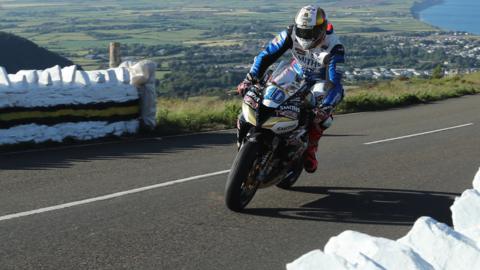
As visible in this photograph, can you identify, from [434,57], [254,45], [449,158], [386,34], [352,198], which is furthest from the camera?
[386,34]

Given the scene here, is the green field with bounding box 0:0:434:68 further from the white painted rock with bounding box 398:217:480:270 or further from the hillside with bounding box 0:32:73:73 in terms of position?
the white painted rock with bounding box 398:217:480:270

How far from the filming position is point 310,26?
24.9ft

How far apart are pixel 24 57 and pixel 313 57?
25689 millimetres

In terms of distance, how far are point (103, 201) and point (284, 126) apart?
1.93 metres

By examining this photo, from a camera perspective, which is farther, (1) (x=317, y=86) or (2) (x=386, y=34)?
(2) (x=386, y=34)

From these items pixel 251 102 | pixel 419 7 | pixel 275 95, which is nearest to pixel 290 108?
pixel 275 95

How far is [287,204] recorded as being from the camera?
7.68 m

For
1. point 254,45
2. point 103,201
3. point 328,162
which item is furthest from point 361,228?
point 254,45

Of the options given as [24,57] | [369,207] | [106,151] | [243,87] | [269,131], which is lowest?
[24,57]

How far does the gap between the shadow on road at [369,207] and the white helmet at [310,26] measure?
1.65m

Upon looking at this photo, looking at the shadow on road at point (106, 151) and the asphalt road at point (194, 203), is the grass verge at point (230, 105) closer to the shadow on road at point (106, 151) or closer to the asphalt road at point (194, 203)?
the shadow on road at point (106, 151)

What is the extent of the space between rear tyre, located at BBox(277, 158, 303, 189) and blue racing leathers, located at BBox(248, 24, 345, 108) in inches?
34.8

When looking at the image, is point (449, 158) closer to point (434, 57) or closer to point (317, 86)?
point (317, 86)

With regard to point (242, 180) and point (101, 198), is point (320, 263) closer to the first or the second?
point (242, 180)
